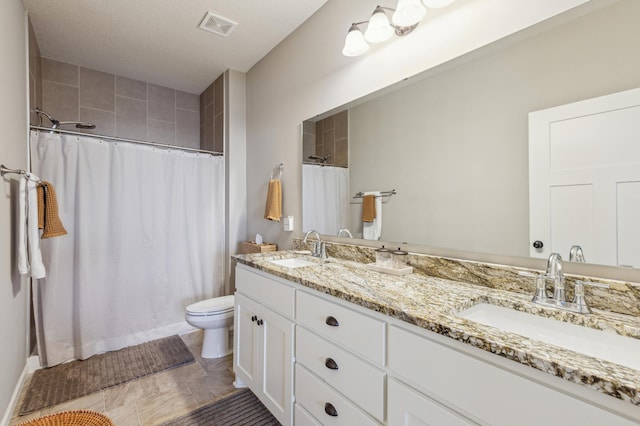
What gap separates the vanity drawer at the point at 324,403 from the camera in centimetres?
106

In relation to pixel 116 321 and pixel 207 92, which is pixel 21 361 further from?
pixel 207 92

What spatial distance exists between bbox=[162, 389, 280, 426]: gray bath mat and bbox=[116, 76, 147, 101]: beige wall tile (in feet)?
9.87

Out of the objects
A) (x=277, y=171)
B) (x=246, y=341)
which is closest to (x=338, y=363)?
(x=246, y=341)

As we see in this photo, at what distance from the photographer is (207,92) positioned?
3.36 meters

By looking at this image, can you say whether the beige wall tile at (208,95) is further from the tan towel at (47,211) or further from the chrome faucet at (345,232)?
the chrome faucet at (345,232)

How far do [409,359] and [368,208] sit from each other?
0.96 meters

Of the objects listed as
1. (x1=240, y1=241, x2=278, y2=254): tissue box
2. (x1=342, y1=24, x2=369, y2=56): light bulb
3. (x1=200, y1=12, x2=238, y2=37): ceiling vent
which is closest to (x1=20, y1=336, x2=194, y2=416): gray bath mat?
(x1=240, y1=241, x2=278, y2=254): tissue box

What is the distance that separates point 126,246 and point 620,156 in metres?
3.06

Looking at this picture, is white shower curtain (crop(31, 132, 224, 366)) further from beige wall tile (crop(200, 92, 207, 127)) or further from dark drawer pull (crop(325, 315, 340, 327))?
dark drawer pull (crop(325, 315, 340, 327))

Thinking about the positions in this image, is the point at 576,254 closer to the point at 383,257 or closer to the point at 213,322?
the point at 383,257

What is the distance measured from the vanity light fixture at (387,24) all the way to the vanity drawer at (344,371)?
1.47 meters

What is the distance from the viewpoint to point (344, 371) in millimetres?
1102

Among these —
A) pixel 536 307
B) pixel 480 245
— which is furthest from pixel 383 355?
pixel 480 245

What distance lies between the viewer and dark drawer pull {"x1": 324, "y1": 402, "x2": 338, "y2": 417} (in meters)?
1.15
